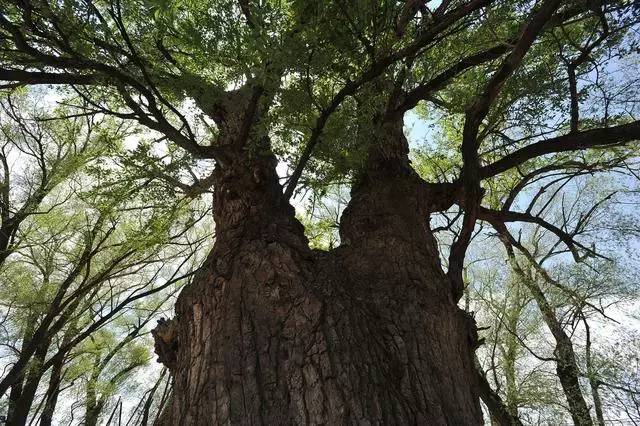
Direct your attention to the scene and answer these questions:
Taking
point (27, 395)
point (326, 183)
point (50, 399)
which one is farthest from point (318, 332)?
point (50, 399)

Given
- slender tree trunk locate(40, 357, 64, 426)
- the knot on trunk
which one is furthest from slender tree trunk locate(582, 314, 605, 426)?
slender tree trunk locate(40, 357, 64, 426)

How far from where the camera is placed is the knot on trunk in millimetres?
2102

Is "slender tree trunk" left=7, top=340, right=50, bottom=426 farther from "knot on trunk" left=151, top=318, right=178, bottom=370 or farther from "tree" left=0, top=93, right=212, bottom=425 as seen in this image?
"knot on trunk" left=151, top=318, right=178, bottom=370

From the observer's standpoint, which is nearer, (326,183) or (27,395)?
(326,183)

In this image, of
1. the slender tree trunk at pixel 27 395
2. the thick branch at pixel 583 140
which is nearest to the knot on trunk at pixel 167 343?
the thick branch at pixel 583 140

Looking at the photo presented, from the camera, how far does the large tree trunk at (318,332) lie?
1.46 metres

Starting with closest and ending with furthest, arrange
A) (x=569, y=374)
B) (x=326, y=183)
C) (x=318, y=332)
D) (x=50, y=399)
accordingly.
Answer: (x=318, y=332)
(x=326, y=183)
(x=569, y=374)
(x=50, y=399)

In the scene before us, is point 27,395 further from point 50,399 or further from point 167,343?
point 167,343

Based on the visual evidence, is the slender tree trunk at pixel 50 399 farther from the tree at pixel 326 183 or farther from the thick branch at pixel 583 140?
the thick branch at pixel 583 140

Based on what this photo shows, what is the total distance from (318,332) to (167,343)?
3.14 ft

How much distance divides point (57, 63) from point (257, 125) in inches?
47.9

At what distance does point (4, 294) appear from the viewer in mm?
7094

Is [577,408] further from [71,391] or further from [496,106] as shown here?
[71,391]

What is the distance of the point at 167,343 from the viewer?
6.97 ft
